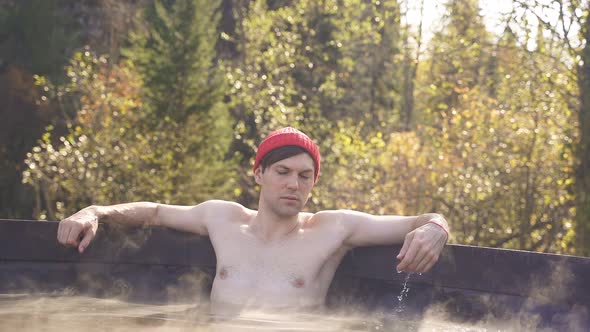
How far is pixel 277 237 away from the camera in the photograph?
2947 millimetres

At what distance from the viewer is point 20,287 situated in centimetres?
Answer: 291

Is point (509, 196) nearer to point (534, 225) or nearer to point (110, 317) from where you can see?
point (534, 225)

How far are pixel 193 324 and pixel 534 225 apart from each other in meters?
5.26

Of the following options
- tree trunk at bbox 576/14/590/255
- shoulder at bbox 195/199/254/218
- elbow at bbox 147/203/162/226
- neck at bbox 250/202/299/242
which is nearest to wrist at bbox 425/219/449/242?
neck at bbox 250/202/299/242

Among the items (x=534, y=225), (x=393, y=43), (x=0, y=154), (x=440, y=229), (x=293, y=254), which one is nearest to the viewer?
(x=440, y=229)

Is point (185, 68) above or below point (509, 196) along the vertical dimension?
above

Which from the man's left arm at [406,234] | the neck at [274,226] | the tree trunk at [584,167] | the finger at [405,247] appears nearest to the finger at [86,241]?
the neck at [274,226]

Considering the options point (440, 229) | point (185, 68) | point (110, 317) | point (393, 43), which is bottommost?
point (110, 317)

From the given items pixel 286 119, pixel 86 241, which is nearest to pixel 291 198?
pixel 86 241

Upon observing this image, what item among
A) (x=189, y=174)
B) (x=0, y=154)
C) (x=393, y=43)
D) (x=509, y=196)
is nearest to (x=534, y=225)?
(x=509, y=196)

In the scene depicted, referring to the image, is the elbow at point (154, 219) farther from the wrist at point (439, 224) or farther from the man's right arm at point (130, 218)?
the wrist at point (439, 224)

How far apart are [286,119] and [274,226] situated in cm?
731

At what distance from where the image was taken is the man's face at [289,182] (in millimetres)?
2801

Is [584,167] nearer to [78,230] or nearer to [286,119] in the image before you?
[78,230]
